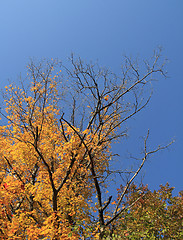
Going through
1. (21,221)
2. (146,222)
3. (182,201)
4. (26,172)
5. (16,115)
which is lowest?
(21,221)

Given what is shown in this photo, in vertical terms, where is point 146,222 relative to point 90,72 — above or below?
below

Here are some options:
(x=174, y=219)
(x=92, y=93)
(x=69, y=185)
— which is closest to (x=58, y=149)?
(x=69, y=185)

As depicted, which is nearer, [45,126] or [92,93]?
[92,93]

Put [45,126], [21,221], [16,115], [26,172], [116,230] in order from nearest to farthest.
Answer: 1. [116,230]
2. [21,221]
3. [26,172]
4. [16,115]
5. [45,126]

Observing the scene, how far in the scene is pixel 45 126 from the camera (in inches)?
628

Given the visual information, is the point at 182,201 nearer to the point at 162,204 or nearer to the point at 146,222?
the point at 162,204

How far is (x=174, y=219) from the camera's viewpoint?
12461mm

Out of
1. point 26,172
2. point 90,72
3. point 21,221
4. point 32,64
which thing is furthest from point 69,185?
point 32,64

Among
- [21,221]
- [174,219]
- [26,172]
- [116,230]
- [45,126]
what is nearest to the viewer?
[116,230]

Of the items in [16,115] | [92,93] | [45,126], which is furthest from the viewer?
[45,126]

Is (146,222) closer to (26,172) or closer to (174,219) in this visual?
(174,219)

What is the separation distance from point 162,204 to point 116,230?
6.75 metres

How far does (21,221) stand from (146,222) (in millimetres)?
7273

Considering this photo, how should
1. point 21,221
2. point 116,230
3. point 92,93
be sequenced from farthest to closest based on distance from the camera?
point 92,93 → point 21,221 → point 116,230
